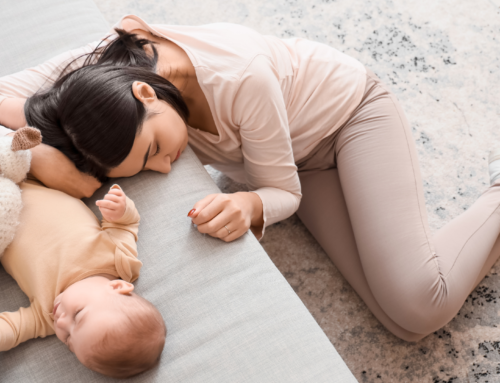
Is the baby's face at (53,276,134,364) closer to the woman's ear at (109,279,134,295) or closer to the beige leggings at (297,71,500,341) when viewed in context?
the woman's ear at (109,279,134,295)

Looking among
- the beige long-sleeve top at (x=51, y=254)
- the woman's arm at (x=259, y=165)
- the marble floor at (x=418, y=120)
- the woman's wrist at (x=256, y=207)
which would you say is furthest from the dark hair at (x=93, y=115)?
the marble floor at (x=418, y=120)

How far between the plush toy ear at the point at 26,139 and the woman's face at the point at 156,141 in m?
0.16

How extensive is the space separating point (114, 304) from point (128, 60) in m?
0.54

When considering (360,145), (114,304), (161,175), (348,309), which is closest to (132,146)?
(161,175)

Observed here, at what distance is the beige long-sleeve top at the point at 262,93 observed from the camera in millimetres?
982

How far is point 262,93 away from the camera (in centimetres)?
98

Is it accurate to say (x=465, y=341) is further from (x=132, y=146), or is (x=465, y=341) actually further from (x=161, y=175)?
(x=132, y=146)

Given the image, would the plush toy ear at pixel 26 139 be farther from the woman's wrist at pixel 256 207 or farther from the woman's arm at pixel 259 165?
the woman's wrist at pixel 256 207

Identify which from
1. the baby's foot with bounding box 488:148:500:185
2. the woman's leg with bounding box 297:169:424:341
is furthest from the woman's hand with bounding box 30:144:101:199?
the baby's foot with bounding box 488:148:500:185

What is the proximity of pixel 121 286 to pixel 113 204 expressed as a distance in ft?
0.54

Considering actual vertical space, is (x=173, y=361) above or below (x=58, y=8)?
below

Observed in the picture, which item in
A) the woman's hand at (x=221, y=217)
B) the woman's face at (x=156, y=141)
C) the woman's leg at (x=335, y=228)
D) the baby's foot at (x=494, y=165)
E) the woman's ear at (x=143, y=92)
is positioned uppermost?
the woman's ear at (x=143, y=92)

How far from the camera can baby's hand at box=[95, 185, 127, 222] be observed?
0.85 m

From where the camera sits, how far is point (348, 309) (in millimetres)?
1387
